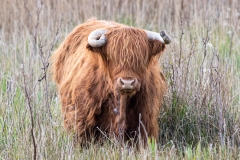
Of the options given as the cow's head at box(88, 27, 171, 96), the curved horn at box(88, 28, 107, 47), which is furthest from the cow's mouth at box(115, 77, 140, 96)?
the curved horn at box(88, 28, 107, 47)

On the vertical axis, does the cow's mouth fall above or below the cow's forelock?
below

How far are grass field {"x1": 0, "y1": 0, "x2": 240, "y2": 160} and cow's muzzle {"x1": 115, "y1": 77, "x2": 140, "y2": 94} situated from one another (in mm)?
483

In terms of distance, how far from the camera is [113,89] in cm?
509

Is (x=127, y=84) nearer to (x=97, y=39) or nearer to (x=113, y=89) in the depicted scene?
(x=113, y=89)

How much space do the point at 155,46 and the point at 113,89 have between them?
535 millimetres

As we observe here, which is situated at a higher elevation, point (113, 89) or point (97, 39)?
point (97, 39)

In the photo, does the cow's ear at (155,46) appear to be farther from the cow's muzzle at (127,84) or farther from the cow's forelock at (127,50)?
the cow's muzzle at (127,84)

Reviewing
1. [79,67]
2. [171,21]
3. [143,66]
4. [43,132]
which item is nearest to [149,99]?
[143,66]

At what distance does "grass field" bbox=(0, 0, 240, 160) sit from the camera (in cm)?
476

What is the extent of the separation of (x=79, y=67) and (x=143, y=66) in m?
0.81

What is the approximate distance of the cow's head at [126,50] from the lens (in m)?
4.87

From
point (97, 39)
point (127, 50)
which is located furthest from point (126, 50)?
point (97, 39)

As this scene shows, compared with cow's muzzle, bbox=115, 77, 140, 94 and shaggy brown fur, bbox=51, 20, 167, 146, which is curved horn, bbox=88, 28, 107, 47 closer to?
shaggy brown fur, bbox=51, 20, 167, 146

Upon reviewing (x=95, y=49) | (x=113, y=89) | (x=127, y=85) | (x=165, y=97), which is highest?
(x=95, y=49)
